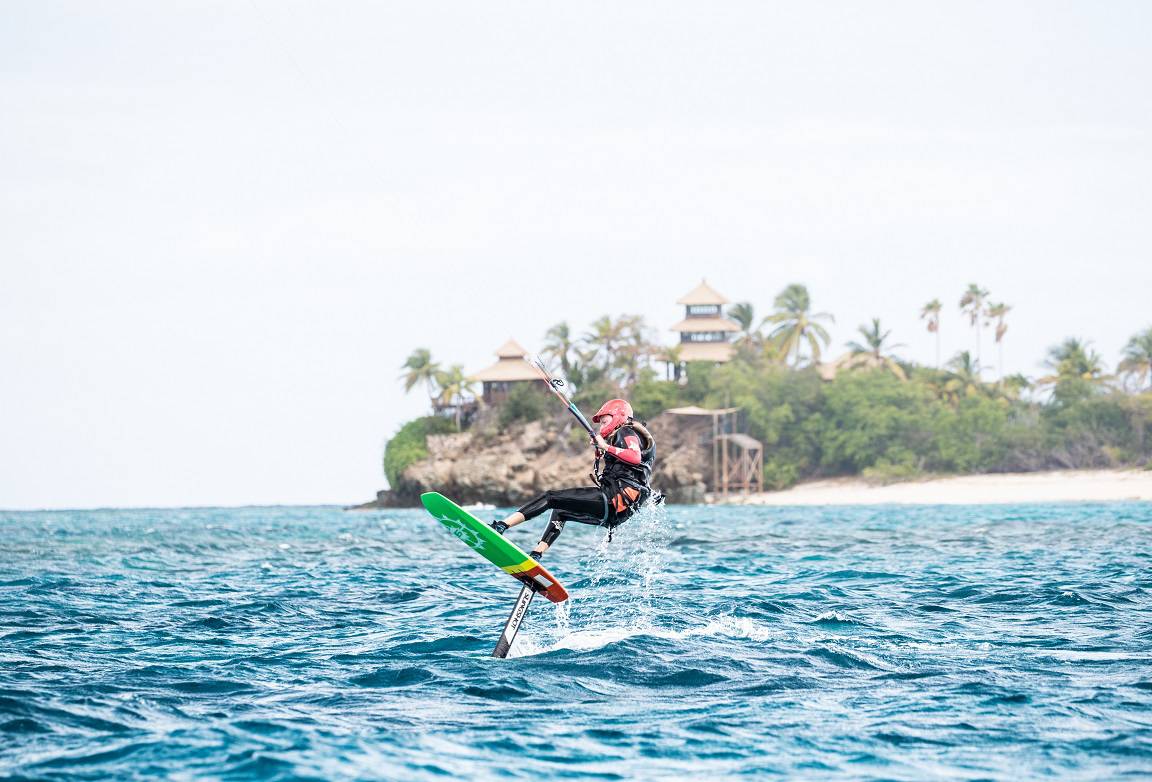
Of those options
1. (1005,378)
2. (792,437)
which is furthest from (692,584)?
(1005,378)

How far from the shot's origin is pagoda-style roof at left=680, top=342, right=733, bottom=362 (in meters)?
96.0

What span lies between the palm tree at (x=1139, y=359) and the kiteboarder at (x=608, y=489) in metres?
89.6

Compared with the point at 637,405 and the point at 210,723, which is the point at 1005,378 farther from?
the point at 210,723

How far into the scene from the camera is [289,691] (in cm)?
1159

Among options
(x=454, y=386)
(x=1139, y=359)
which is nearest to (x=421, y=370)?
(x=454, y=386)

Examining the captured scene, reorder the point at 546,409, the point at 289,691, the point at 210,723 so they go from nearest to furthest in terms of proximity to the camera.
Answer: the point at 210,723, the point at 289,691, the point at 546,409

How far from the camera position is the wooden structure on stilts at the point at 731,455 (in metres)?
86.5

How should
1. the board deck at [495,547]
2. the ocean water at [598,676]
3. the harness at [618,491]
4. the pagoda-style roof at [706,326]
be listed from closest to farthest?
the ocean water at [598,676], the board deck at [495,547], the harness at [618,491], the pagoda-style roof at [706,326]

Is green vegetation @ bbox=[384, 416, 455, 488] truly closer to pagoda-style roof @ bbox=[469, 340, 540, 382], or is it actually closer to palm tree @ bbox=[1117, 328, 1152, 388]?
pagoda-style roof @ bbox=[469, 340, 540, 382]

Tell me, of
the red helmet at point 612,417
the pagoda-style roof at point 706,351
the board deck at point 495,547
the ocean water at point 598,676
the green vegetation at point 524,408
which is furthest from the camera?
the pagoda-style roof at point 706,351

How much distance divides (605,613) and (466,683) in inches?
248

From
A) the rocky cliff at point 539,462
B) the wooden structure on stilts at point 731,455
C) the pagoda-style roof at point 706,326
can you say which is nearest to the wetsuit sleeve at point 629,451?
the wooden structure on stilts at point 731,455

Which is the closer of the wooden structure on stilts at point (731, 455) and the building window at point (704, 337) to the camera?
the wooden structure on stilts at point (731, 455)

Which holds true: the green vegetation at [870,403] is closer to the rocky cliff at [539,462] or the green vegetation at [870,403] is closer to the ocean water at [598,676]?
the rocky cliff at [539,462]
